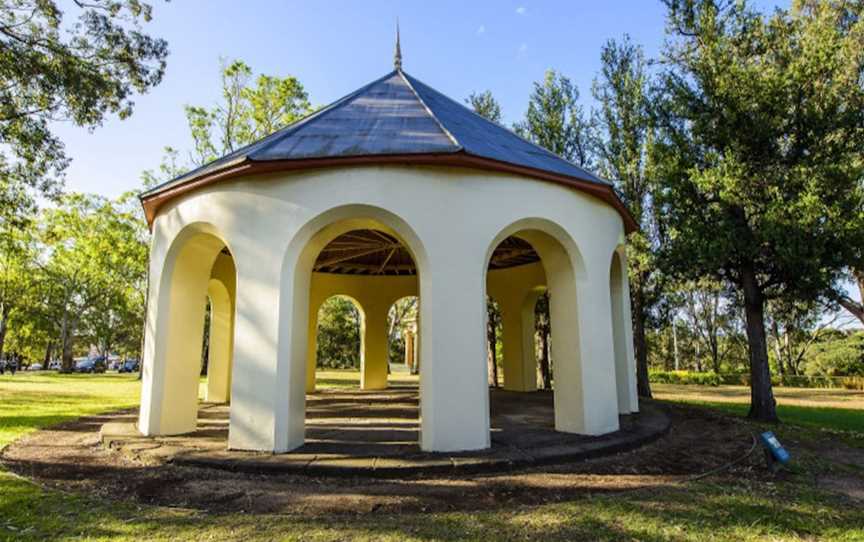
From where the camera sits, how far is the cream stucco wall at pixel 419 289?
5758 millimetres

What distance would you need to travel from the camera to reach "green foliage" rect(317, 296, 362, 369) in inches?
1356

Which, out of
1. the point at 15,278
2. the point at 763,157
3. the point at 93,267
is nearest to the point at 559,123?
the point at 763,157

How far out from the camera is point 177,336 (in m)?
6.92

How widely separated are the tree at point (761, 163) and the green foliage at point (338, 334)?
26.6 m

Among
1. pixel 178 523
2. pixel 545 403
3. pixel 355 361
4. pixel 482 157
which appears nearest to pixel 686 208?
pixel 545 403

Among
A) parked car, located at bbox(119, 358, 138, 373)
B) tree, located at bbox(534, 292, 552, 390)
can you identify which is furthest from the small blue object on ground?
parked car, located at bbox(119, 358, 138, 373)

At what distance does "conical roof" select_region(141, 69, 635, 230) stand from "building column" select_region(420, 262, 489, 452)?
142 cm

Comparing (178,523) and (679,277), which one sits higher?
(679,277)

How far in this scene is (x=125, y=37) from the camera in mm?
9461

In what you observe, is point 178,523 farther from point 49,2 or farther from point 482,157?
point 49,2

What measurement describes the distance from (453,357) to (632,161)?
12.6 metres

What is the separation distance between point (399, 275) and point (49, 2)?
33.7 ft

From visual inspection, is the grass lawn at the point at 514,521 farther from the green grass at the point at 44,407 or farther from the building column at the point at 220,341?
the building column at the point at 220,341

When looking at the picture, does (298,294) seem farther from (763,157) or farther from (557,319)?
(763,157)
